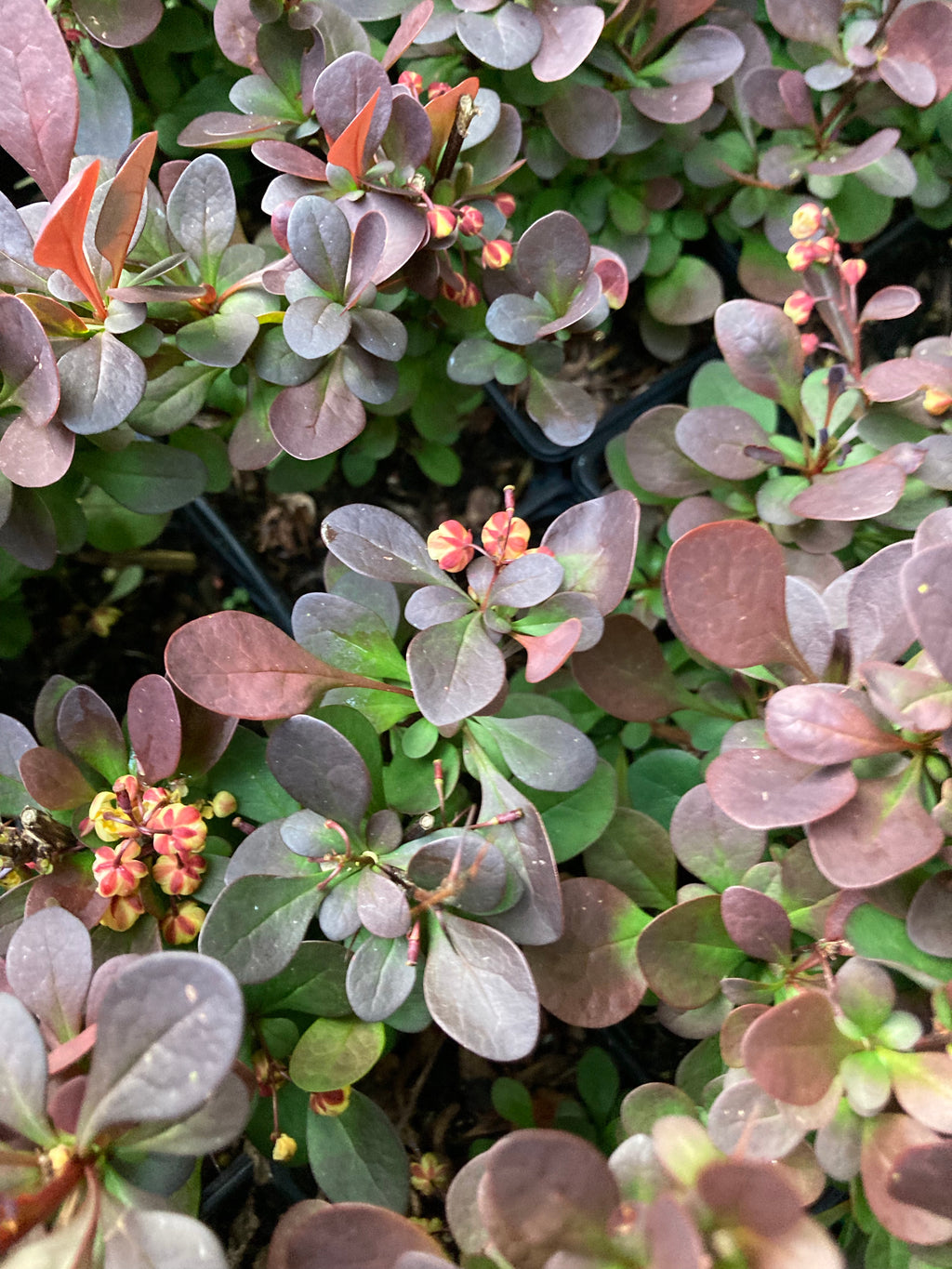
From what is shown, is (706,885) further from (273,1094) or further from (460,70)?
(460,70)

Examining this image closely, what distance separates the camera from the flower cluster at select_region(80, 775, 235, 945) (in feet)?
2.01

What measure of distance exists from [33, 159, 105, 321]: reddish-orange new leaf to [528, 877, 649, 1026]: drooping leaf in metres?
0.57

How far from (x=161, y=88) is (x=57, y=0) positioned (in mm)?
156

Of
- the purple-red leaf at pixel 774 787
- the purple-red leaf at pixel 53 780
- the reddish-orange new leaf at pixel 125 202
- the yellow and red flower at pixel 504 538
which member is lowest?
the purple-red leaf at pixel 774 787

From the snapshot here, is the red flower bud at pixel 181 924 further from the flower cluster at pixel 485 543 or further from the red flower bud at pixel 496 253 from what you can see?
the red flower bud at pixel 496 253

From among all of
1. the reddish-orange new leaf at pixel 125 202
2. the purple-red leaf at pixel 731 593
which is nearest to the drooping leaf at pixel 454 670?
the purple-red leaf at pixel 731 593

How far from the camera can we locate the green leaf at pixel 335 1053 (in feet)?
2.11

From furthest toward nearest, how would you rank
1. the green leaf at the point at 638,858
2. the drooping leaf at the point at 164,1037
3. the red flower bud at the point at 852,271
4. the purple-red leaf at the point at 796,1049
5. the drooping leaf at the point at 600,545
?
1. the red flower bud at the point at 852,271
2. the green leaf at the point at 638,858
3. the drooping leaf at the point at 600,545
4. the purple-red leaf at the point at 796,1049
5. the drooping leaf at the point at 164,1037

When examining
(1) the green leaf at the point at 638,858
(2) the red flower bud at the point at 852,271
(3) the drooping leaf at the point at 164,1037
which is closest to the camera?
(3) the drooping leaf at the point at 164,1037

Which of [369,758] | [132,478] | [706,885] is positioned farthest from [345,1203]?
[132,478]

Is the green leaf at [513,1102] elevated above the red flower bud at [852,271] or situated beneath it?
situated beneath

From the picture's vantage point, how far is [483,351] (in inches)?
33.6

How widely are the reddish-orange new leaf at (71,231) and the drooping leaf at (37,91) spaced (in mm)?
115

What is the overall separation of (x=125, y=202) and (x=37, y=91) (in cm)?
17
